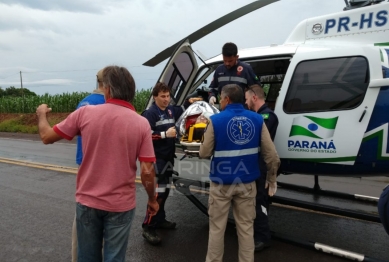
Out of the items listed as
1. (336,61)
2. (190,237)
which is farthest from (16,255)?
(336,61)

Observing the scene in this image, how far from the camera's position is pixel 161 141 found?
4.22 metres

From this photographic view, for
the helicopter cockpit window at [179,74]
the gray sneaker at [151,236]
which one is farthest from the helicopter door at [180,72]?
the gray sneaker at [151,236]

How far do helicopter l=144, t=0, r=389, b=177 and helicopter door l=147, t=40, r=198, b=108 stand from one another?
0.14 m

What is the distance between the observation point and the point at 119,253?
8.17ft

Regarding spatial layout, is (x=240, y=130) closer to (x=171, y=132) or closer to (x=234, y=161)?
(x=234, y=161)

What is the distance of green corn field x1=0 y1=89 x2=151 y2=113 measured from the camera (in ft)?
81.9

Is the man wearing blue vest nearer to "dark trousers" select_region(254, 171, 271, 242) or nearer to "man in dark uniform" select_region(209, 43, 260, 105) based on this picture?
"dark trousers" select_region(254, 171, 271, 242)

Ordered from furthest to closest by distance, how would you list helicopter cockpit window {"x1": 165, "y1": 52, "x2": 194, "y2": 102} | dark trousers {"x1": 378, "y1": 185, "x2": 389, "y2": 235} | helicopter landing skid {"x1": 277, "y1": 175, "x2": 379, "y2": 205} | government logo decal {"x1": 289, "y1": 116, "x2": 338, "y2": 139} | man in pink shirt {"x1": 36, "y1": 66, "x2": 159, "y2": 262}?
1. helicopter landing skid {"x1": 277, "y1": 175, "x2": 379, "y2": 205}
2. helicopter cockpit window {"x1": 165, "y1": 52, "x2": 194, "y2": 102}
3. government logo decal {"x1": 289, "y1": 116, "x2": 338, "y2": 139}
4. man in pink shirt {"x1": 36, "y1": 66, "x2": 159, "y2": 262}
5. dark trousers {"x1": 378, "y1": 185, "x2": 389, "y2": 235}

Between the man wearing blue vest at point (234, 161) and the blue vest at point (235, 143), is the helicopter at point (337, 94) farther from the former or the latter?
the blue vest at point (235, 143)

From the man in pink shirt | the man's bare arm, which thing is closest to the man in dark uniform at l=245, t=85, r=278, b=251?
the man in pink shirt

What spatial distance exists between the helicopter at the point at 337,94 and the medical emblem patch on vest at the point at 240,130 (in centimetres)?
113

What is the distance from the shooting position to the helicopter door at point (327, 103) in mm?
3705

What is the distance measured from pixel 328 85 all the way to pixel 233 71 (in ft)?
3.84

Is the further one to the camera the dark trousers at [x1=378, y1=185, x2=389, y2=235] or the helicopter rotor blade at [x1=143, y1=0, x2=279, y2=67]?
the helicopter rotor blade at [x1=143, y1=0, x2=279, y2=67]
